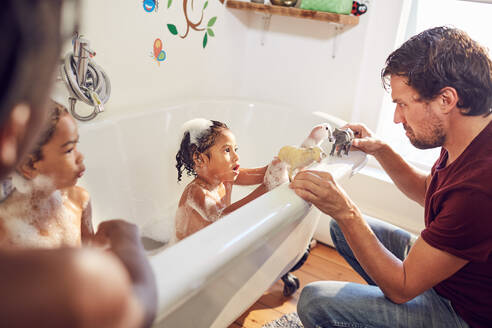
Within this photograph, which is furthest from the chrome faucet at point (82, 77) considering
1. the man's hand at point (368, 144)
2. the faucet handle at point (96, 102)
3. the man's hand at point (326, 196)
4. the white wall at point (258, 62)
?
the man's hand at point (368, 144)

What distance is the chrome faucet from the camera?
1.42 metres

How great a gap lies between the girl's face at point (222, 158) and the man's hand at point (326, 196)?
49 centimetres

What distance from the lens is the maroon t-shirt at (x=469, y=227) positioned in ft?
3.25

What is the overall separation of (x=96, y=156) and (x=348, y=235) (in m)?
0.92

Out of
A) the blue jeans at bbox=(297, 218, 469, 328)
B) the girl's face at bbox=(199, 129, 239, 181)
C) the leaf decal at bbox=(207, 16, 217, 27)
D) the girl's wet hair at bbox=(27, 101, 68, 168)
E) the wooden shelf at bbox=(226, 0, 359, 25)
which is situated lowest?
the blue jeans at bbox=(297, 218, 469, 328)

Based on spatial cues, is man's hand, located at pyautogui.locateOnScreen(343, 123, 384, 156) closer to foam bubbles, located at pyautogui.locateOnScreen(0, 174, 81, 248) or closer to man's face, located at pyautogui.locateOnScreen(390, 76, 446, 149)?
man's face, located at pyautogui.locateOnScreen(390, 76, 446, 149)

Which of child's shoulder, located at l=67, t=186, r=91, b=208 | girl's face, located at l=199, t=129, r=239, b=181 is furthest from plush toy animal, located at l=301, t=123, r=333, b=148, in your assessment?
child's shoulder, located at l=67, t=186, r=91, b=208

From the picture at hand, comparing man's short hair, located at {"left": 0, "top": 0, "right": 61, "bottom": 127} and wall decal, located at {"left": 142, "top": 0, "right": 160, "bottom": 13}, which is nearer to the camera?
man's short hair, located at {"left": 0, "top": 0, "right": 61, "bottom": 127}

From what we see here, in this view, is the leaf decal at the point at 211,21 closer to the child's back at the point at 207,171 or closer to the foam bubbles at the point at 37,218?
the child's back at the point at 207,171

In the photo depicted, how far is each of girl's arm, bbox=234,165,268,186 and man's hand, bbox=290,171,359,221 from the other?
62 centimetres

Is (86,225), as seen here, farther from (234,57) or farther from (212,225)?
(234,57)

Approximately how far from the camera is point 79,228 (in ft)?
3.29

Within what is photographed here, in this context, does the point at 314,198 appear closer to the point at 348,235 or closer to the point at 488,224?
the point at 348,235

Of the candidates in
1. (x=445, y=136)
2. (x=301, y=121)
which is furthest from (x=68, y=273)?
(x=301, y=121)
